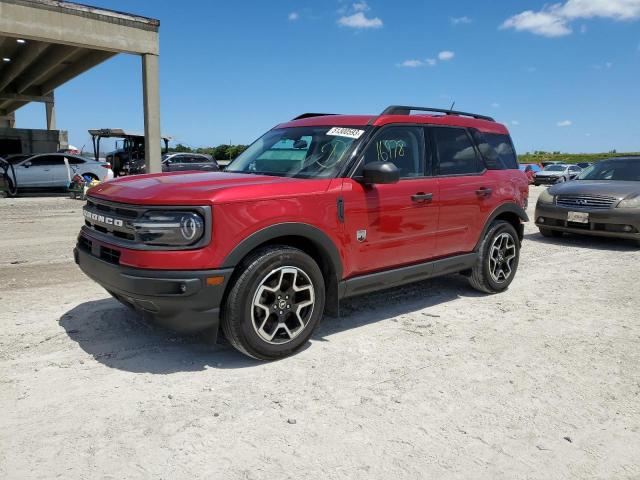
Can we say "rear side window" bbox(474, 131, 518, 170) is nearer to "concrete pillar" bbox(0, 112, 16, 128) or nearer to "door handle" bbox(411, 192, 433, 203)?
"door handle" bbox(411, 192, 433, 203)

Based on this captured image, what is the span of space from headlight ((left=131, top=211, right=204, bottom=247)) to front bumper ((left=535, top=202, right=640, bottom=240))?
291 inches

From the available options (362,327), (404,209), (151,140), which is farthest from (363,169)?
(151,140)

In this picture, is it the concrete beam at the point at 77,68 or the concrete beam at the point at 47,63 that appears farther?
the concrete beam at the point at 77,68

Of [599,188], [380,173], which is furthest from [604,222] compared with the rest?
[380,173]

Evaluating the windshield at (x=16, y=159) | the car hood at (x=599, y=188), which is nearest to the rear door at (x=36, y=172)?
the windshield at (x=16, y=159)

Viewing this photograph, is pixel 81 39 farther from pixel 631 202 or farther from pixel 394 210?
pixel 631 202

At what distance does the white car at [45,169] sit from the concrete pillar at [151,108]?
187 cm

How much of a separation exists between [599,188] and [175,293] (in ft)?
26.3

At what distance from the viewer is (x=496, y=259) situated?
217 inches

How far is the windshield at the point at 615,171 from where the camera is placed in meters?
9.21

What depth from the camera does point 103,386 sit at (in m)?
3.20

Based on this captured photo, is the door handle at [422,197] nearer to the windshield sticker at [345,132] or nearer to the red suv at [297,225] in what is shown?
the red suv at [297,225]

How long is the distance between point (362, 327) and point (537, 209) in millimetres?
6253

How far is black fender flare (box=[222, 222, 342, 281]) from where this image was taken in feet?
10.8
